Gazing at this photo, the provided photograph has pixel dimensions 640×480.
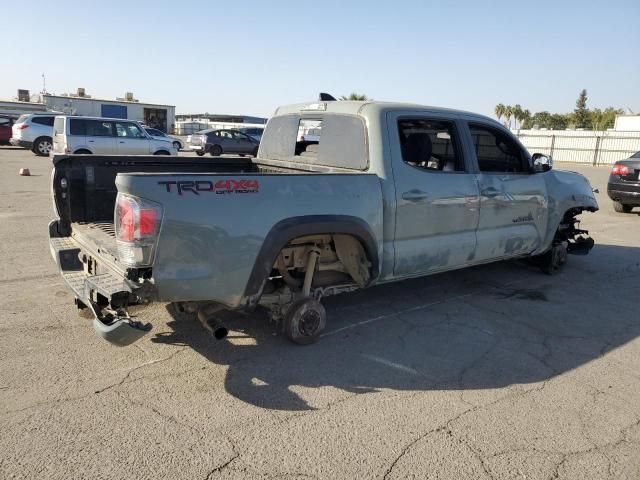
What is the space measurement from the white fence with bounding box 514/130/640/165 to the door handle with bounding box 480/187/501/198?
33.9 m

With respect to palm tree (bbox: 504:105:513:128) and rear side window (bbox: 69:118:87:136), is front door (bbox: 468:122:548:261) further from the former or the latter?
palm tree (bbox: 504:105:513:128)

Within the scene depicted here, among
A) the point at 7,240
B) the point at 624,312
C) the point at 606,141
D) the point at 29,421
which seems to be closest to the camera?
the point at 29,421

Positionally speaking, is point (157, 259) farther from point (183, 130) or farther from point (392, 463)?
point (183, 130)

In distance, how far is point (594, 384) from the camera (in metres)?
3.73

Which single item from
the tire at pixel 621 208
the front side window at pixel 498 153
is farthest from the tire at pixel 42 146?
the front side window at pixel 498 153

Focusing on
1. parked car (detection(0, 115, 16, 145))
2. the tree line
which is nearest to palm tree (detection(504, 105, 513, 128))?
the tree line

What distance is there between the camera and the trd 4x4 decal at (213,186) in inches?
125

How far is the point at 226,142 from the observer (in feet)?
90.0

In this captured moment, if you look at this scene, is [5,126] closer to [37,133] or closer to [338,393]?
[37,133]

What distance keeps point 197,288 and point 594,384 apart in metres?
2.91

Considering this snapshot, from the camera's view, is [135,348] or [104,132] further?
[104,132]

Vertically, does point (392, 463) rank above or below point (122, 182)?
below

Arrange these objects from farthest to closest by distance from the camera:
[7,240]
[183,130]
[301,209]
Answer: [183,130], [7,240], [301,209]

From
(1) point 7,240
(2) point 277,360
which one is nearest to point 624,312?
(2) point 277,360
